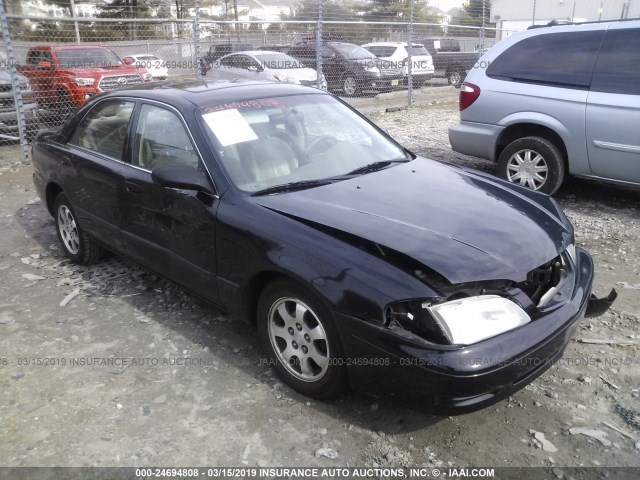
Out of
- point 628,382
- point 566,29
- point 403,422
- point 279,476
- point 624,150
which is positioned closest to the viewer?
point 279,476

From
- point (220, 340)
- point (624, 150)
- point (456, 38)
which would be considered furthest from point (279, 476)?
point (456, 38)

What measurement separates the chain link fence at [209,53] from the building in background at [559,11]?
5356 mm

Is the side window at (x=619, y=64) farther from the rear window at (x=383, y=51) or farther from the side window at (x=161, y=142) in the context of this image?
the rear window at (x=383, y=51)

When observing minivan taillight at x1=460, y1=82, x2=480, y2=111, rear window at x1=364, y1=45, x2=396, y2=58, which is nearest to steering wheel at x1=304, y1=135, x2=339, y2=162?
minivan taillight at x1=460, y1=82, x2=480, y2=111

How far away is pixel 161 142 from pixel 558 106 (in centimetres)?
420

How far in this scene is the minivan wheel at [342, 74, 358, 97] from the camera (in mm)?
15871

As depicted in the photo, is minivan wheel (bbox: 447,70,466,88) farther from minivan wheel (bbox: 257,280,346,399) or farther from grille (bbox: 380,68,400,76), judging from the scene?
minivan wheel (bbox: 257,280,346,399)

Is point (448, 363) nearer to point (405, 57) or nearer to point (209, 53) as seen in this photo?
point (209, 53)

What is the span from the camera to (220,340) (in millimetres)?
3596

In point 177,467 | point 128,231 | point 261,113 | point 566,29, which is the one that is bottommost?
point 177,467

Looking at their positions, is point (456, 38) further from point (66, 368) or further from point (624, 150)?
point (66, 368)

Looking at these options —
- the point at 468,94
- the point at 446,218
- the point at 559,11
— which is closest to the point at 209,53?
the point at 468,94

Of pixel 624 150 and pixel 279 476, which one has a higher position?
pixel 624 150

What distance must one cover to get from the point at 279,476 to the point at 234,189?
1.59m
